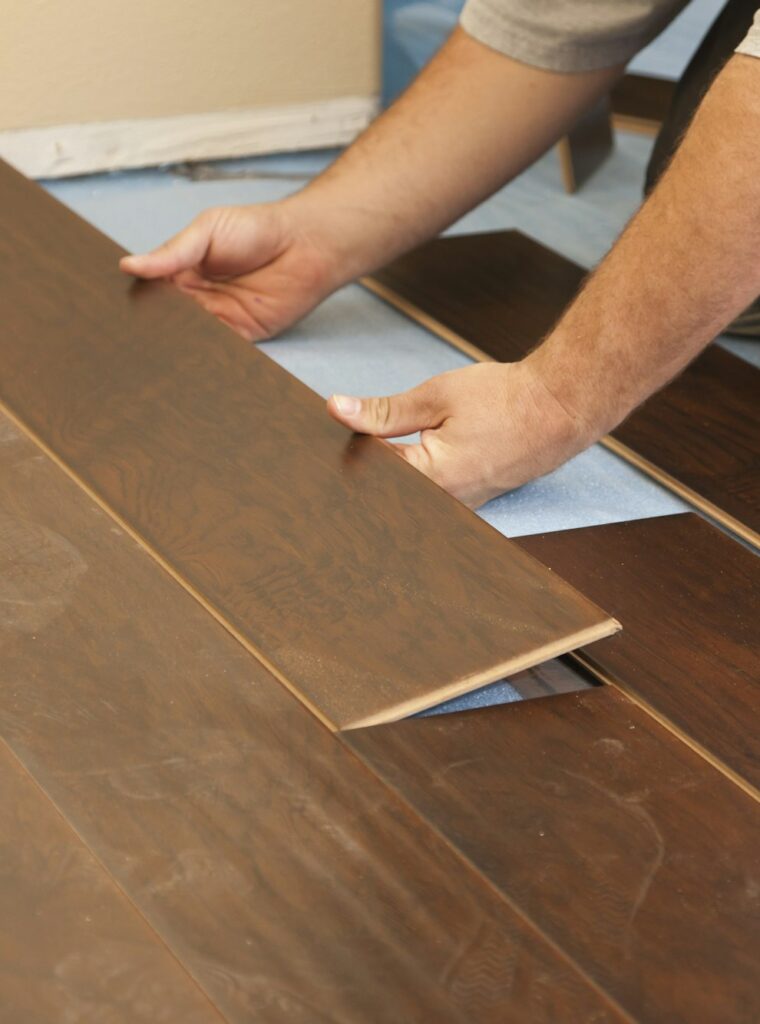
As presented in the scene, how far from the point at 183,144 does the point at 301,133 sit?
1.02 feet

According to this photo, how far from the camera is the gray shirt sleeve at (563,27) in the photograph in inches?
74.0

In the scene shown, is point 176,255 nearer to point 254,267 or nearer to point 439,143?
point 254,267

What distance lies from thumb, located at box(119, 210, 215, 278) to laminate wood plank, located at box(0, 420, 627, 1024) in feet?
2.25

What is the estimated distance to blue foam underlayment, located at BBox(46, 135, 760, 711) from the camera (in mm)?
1672

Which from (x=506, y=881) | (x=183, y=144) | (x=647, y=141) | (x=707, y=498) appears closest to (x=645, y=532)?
(x=707, y=498)

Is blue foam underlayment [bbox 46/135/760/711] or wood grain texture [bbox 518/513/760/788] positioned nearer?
wood grain texture [bbox 518/513/760/788]

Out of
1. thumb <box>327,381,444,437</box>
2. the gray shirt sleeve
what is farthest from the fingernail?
the gray shirt sleeve

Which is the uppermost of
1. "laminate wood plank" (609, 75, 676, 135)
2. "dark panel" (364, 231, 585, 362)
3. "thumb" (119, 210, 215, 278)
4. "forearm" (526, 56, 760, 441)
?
"forearm" (526, 56, 760, 441)

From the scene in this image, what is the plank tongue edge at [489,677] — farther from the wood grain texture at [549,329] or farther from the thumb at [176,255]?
the thumb at [176,255]

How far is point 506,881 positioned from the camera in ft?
2.89

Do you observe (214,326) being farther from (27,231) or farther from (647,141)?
(647,141)

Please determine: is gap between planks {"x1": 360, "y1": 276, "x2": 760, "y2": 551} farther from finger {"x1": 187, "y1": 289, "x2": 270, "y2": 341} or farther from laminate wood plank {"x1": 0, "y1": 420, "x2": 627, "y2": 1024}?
laminate wood plank {"x1": 0, "y1": 420, "x2": 627, "y2": 1024}

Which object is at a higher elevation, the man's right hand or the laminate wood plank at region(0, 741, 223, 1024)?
the laminate wood plank at region(0, 741, 223, 1024)

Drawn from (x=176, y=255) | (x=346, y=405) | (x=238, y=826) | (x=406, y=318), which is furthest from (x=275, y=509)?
(x=406, y=318)
